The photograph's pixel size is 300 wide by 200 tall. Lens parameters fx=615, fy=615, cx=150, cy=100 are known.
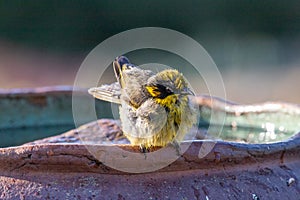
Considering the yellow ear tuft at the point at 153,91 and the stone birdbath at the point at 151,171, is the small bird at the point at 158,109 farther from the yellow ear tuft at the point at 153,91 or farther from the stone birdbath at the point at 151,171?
the stone birdbath at the point at 151,171

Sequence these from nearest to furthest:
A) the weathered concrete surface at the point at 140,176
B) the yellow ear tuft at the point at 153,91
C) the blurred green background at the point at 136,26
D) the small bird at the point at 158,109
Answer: the weathered concrete surface at the point at 140,176, the small bird at the point at 158,109, the yellow ear tuft at the point at 153,91, the blurred green background at the point at 136,26

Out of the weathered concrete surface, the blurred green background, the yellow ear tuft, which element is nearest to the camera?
the weathered concrete surface

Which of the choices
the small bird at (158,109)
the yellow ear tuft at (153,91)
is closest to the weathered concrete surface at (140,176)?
the small bird at (158,109)

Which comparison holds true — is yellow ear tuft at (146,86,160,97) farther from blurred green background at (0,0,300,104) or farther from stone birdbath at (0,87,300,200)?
blurred green background at (0,0,300,104)

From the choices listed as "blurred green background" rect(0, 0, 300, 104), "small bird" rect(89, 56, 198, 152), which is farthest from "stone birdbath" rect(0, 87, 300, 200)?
"blurred green background" rect(0, 0, 300, 104)

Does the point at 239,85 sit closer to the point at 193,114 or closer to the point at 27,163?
the point at 193,114

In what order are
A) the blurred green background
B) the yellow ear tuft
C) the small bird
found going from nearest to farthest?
the small bird, the yellow ear tuft, the blurred green background
